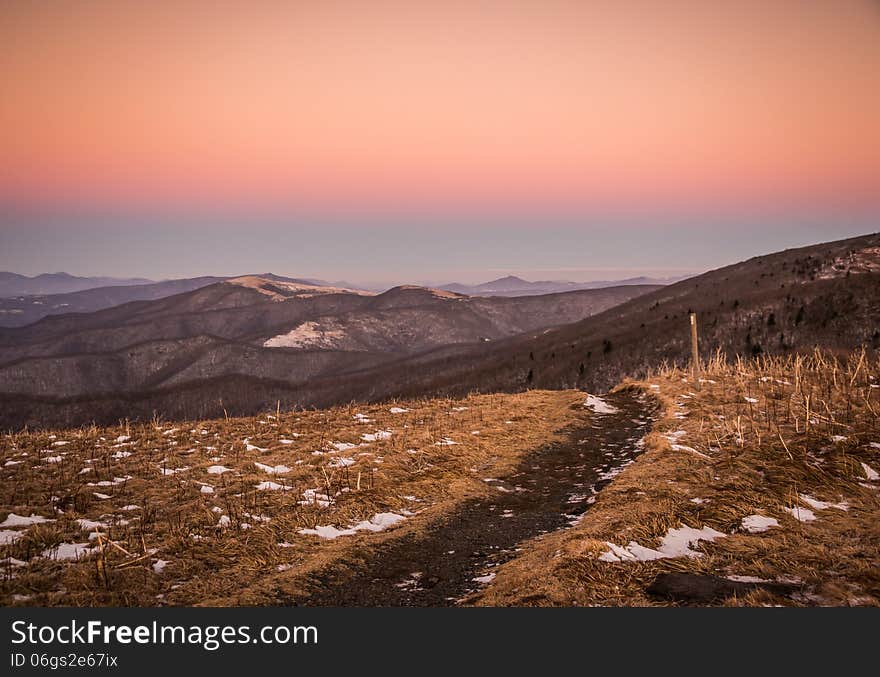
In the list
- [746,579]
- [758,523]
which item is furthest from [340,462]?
[746,579]

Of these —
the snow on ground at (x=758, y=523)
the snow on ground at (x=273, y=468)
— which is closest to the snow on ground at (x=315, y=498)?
the snow on ground at (x=273, y=468)

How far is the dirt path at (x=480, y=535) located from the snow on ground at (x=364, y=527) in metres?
0.82

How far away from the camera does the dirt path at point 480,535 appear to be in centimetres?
652

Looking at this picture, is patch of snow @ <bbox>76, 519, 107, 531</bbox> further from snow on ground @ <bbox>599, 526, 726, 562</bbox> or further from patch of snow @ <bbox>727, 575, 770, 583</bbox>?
patch of snow @ <bbox>727, 575, 770, 583</bbox>

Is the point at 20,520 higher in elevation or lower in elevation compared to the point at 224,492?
higher

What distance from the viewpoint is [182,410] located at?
134 m

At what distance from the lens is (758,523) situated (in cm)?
712

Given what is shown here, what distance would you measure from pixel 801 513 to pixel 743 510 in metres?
0.75

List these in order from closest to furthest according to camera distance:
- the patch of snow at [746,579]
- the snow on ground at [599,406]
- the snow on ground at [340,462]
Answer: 1. the patch of snow at [746,579]
2. the snow on ground at [340,462]
3. the snow on ground at [599,406]

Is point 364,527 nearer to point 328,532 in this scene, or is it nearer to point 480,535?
point 328,532

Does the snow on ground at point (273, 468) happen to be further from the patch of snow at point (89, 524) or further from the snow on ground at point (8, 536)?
the snow on ground at point (8, 536)

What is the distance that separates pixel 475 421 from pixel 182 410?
137 metres

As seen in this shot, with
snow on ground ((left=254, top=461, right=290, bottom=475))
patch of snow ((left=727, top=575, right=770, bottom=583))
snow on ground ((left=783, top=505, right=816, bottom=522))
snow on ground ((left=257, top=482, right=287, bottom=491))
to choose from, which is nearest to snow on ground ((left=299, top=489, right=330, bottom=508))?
snow on ground ((left=257, top=482, right=287, bottom=491))

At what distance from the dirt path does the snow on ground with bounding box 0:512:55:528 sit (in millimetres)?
5192
